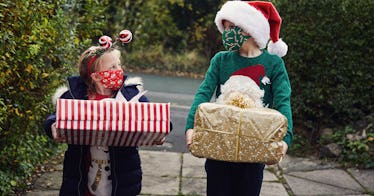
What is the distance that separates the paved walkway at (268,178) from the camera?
15.5 ft

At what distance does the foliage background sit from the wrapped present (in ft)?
5.20

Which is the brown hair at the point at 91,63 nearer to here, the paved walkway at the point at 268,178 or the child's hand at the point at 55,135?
the child's hand at the point at 55,135

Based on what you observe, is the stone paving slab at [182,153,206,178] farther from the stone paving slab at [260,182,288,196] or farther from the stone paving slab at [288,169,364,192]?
the stone paving slab at [288,169,364,192]

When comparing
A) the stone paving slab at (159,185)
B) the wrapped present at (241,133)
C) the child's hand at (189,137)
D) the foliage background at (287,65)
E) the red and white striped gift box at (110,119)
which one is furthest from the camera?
the stone paving slab at (159,185)

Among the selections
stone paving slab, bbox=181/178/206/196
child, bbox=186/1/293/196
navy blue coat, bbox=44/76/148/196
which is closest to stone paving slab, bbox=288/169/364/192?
stone paving slab, bbox=181/178/206/196

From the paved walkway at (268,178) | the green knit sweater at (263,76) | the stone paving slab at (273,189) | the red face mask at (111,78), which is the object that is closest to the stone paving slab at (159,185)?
the paved walkway at (268,178)

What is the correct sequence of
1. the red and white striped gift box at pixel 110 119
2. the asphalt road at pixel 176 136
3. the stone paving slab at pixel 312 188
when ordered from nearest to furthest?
the red and white striped gift box at pixel 110 119 → the stone paving slab at pixel 312 188 → the asphalt road at pixel 176 136

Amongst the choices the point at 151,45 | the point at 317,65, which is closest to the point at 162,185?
the point at 317,65

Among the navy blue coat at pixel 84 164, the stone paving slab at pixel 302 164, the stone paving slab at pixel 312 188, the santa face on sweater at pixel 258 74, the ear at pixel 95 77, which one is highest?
the santa face on sweater at pixel 258 74

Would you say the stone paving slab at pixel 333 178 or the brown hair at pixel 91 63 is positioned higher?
the brown hair at pixel 91 63

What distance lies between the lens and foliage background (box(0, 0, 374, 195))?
400 centimetres

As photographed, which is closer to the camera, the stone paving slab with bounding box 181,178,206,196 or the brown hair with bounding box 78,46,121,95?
the brown hair with bounding box 78,46,121,95

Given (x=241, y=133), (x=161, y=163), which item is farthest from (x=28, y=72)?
(x=241, y=133)

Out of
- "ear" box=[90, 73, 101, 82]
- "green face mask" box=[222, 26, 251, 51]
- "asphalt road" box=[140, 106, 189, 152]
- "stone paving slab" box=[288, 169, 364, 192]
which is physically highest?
"green face mask" box=[222, 26, 251, 51]
